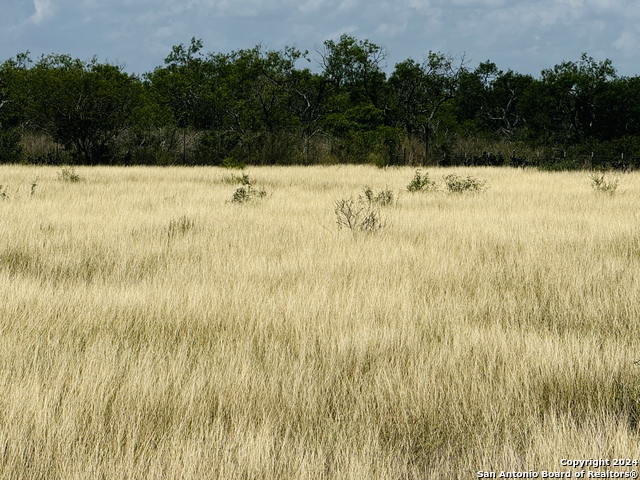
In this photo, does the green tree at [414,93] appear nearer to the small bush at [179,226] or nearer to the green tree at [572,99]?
the green tree at [572,99]

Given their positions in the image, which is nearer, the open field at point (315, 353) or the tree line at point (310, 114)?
the open field at point (315, 353)

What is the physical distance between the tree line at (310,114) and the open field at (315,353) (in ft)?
54.8

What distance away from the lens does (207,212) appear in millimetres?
11750

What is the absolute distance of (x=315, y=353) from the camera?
4.02 m

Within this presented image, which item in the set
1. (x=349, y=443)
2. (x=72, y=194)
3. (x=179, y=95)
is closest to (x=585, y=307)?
(x=349, y=443)

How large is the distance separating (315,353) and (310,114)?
5027cm

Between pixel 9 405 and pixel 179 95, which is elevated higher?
pixel 179 95

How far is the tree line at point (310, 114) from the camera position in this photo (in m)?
30.0

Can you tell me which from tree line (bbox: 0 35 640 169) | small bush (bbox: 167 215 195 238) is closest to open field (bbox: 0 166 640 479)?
small bush (bbox: 167 215 195 238)

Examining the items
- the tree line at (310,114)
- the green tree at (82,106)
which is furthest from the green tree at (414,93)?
the green tree at (82,106)

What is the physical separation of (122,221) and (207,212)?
187 centimetres

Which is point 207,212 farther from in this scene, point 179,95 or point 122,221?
point 179,95

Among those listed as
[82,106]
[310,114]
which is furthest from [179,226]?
[310,114]

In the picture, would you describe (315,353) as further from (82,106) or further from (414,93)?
(414,93)
